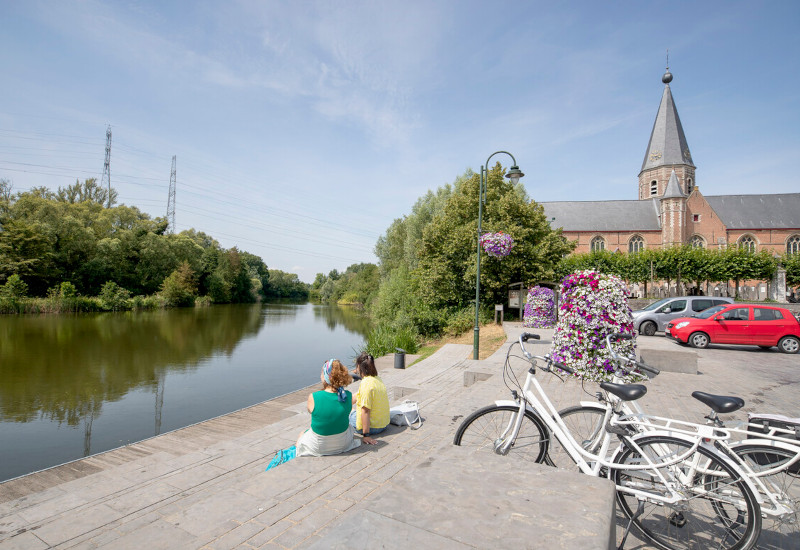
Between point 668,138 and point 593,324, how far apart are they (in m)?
58.6

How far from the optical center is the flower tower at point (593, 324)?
7223 mm

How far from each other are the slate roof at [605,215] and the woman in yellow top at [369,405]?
170 feet

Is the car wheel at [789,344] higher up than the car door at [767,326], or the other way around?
the car door at [767,326]

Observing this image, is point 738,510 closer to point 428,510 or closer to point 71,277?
point 428,510

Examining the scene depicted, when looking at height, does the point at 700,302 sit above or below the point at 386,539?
above

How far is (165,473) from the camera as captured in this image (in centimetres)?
488

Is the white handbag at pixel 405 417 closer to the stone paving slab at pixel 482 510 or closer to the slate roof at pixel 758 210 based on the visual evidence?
the stone paving slab at pixel 482 510

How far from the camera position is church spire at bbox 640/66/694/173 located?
5369 cm

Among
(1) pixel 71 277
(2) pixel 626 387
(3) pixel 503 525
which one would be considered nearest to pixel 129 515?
(3) pixel 503 525

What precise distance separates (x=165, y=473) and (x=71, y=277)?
48.7 meters

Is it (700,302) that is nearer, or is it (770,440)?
(770,440)

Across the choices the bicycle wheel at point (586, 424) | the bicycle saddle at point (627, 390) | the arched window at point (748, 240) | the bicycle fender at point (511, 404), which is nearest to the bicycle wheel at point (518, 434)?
the bicycle fender at point (511, 404)

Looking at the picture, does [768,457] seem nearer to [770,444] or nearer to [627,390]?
[770,444]

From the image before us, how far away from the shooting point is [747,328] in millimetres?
12820
